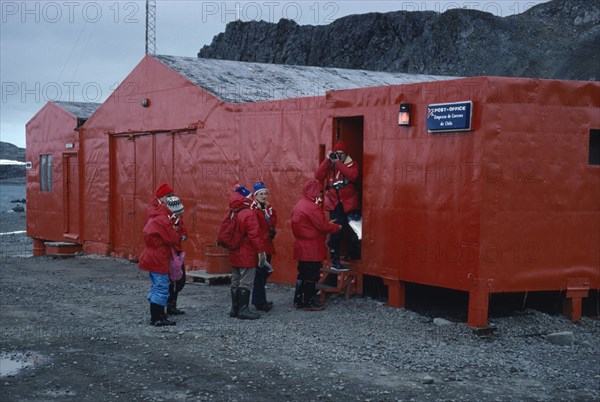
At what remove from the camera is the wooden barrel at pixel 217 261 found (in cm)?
1359

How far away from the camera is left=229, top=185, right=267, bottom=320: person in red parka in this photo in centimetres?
988

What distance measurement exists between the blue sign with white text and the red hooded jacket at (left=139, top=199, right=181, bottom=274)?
3.62 metres

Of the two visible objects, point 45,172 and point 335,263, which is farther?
point 45,172

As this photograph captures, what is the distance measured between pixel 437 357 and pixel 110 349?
3.66m

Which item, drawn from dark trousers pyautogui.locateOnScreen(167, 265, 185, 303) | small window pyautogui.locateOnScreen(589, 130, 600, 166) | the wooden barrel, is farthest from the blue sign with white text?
the wooden barrel

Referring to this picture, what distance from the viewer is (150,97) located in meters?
16.4

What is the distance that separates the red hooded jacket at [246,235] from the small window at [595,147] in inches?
180

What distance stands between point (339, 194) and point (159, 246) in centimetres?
305

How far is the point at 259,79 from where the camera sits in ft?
54.6

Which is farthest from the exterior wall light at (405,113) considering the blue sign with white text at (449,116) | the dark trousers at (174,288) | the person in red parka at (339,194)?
the dark trousers at (174,288)

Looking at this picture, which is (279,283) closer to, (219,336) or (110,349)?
(219,336)

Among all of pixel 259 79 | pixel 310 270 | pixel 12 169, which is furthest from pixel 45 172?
pixel 12 169

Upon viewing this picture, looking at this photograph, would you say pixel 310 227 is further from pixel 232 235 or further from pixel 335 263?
pixel 232 235

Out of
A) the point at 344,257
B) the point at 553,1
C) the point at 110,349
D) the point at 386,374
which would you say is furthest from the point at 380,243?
the point at 553,1
